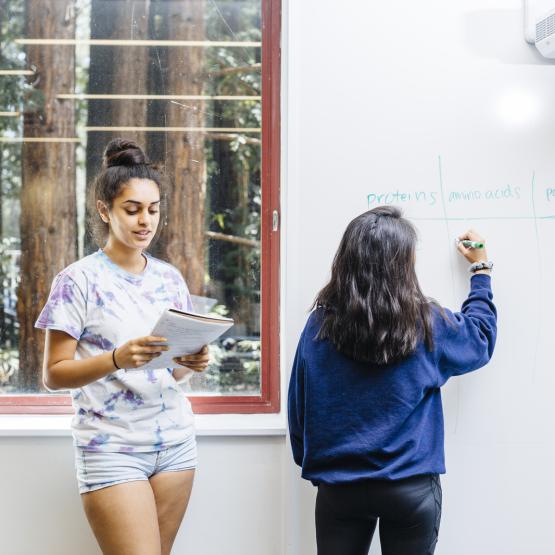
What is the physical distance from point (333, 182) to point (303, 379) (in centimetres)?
67

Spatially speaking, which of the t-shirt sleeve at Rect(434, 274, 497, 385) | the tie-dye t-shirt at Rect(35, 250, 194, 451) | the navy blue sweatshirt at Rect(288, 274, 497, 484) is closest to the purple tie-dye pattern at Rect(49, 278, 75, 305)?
the tie-dye t-shirt at Rect(35, 250, 194, 451)

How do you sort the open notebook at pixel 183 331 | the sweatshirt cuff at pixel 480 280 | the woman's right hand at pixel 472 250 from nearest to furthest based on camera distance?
the open notebook at pixel 183 331 → the sweatshirt cuff at pixel 480 280 → the woman's right hand at pixel 472 250

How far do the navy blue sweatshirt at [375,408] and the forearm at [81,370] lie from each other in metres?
0.45

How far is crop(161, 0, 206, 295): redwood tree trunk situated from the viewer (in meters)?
2.21

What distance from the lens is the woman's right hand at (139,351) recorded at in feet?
4.91

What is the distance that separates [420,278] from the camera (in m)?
2.02

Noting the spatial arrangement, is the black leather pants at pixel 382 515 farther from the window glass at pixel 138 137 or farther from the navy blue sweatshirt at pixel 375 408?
the window glass at pixel 138 137

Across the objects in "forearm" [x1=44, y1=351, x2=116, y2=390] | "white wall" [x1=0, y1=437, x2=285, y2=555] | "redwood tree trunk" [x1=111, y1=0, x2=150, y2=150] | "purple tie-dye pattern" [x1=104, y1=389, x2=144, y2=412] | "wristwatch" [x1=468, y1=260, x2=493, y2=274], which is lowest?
"white wall" [x1=0, y1=437, x2=285, y2=555]

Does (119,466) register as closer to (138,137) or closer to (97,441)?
(97,441)

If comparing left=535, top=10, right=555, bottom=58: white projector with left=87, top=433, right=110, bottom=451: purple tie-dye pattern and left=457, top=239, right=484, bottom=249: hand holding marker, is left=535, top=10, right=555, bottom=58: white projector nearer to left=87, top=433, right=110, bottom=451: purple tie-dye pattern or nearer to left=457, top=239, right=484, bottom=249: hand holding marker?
left=457, top=239, right=484, bottom=249: hand holding marker

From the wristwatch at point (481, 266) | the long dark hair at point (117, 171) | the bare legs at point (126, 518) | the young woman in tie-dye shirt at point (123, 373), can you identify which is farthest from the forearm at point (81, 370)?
the wristwatch at point (481, 266)

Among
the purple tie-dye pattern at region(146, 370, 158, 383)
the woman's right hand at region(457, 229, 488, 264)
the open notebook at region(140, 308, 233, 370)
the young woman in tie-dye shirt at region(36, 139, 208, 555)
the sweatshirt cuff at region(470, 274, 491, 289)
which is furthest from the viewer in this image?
the woman's right hand at region(457, 229, 488, 264)

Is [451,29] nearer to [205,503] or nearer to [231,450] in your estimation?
[231,450]

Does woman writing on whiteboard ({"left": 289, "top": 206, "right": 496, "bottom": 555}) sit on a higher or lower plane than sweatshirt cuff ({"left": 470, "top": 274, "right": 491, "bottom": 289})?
lower
